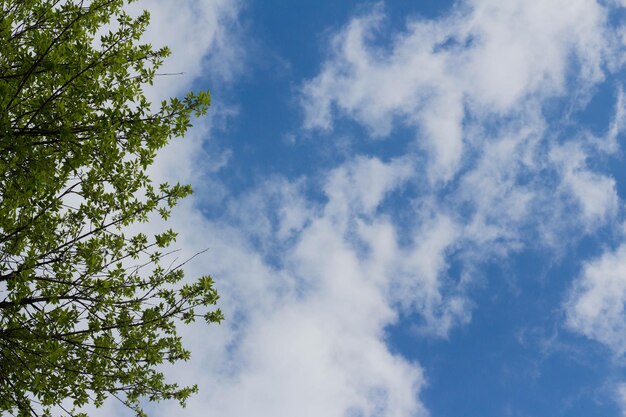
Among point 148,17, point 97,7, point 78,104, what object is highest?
point 148,17

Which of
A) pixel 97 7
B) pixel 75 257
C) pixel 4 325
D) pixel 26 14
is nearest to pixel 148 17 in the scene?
pixel 97 7

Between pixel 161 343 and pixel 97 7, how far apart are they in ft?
21.4

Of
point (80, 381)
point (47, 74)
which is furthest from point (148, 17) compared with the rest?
point (80, 381)

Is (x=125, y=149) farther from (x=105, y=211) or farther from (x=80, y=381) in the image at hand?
(x=80, y=381)

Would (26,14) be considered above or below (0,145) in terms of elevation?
above

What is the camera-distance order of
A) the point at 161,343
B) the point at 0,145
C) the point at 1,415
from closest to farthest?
1. the point at 0,145
2. the point at 1,415
3. the point at 161,343

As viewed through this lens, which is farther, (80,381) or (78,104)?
(80,381)

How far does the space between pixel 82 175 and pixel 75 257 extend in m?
1.64

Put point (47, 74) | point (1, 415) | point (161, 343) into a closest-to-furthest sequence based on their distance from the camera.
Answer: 1. point (47, 74)
2. point (1, 415)
3. point (161, 343)

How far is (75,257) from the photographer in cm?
905

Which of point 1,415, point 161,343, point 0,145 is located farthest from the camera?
point 161,343

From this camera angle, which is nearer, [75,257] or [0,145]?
[0,145]

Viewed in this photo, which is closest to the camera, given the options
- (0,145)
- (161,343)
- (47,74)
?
(0,145)

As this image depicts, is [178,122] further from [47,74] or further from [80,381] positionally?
[80,381]
